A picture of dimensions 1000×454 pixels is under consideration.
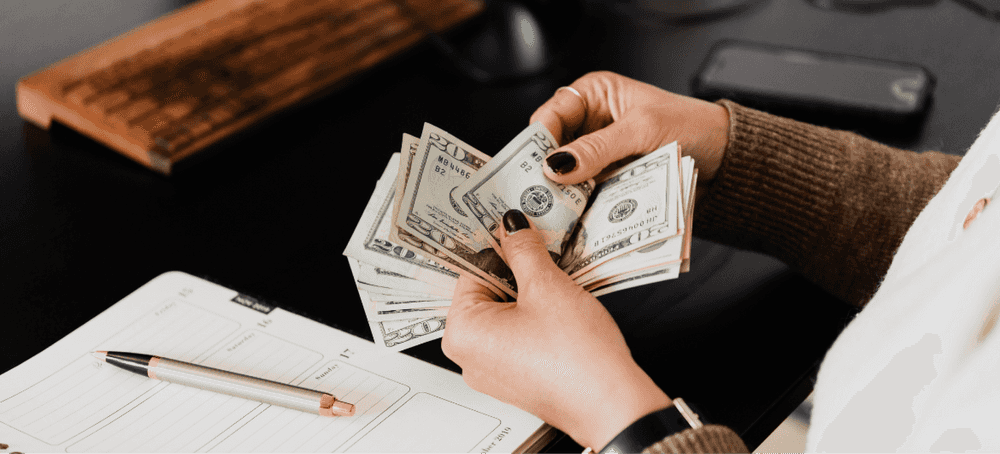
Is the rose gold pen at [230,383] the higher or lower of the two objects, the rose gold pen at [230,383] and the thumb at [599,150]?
the lower

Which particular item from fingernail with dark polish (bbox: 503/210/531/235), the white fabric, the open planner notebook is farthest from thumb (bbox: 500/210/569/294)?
the white fabric

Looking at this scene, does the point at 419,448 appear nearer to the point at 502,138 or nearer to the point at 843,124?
the point at 502,138

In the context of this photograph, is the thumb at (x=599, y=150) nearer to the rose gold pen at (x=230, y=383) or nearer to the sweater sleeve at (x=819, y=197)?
the sweater sleeve at (x=819, y=197)

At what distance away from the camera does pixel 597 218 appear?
718 mm

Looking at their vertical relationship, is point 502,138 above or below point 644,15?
below

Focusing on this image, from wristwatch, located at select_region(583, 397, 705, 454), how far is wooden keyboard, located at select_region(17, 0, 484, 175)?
70cm

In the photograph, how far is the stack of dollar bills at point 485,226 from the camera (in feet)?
2.11

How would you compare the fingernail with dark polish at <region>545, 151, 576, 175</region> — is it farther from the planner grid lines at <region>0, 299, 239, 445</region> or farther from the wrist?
the planner grid lines at <region>0, 299, 239, 445</region>

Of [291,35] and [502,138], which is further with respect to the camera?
[291,35]

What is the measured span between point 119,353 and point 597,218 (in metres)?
0.44

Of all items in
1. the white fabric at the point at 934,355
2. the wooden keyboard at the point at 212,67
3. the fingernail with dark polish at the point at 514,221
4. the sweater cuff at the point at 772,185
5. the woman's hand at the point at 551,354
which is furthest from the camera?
the wooden keyboard at the point at 212,67

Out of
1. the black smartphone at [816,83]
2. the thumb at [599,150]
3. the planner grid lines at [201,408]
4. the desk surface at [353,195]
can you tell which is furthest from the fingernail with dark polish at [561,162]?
the black smartphone at [816,83]

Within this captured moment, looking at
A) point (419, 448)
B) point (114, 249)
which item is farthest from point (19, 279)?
point (419, 448)

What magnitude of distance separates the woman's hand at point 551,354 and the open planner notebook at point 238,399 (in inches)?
1.4
